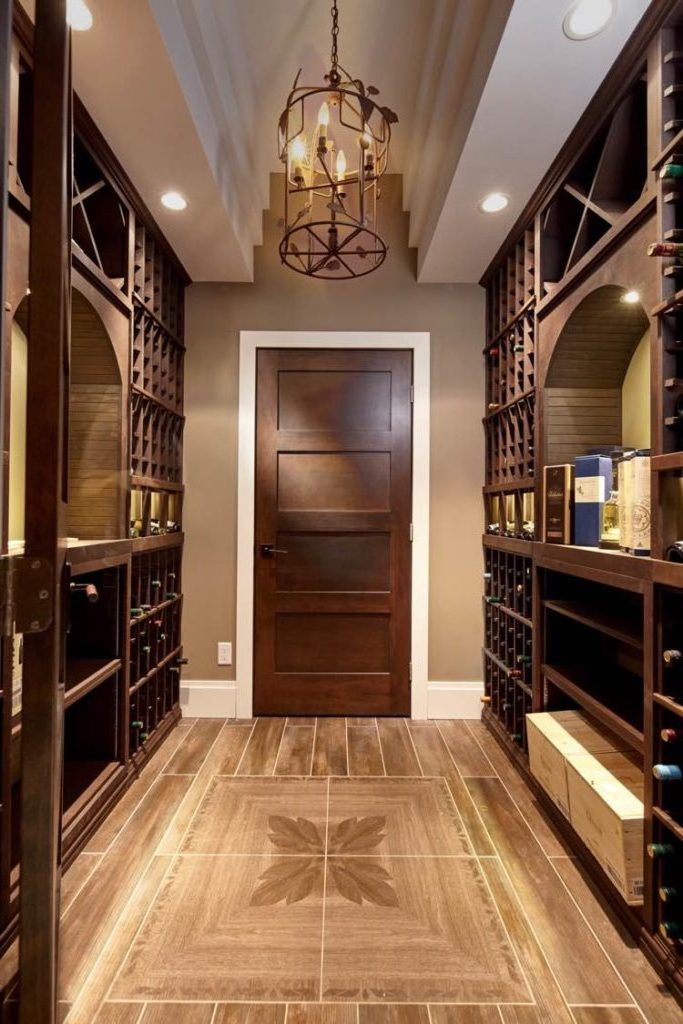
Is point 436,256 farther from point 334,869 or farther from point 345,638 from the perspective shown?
point 334,869

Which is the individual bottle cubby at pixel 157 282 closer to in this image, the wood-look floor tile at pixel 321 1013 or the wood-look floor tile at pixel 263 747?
the wood-look floor tile at pixel 263 747

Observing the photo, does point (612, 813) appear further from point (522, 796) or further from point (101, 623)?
point (101, 623)

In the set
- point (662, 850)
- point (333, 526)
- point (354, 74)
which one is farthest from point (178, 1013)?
point (354, 74)

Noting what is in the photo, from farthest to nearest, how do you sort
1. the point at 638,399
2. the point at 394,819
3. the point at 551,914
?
the point at 638,399, the point at 394,819, the point at 551,914

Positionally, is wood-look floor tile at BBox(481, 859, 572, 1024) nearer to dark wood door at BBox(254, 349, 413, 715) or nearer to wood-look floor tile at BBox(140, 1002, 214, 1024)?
wood-look floor tile at BBox(140, 1002, 214, 1024)

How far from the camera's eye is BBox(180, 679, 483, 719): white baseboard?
132 inches

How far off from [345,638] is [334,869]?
5.03 feet

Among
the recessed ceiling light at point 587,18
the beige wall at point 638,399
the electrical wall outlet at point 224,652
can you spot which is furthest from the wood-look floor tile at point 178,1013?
the recessed ceiling light at point 587,18

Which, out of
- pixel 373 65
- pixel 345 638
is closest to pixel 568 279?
pixel 373 65

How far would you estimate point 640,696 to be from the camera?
2146 millimetres

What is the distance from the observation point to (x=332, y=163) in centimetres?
242

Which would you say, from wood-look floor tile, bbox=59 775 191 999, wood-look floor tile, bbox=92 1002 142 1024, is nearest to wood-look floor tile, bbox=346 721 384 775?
wood-look floor tile, bbox=59 775 191 999

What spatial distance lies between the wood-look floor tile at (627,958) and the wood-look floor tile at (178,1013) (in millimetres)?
1031

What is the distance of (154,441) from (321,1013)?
236 cm
